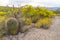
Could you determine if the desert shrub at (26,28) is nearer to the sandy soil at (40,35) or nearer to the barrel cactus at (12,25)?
the sandy soil at (40,35)

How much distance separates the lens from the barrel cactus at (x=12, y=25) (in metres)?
8.56

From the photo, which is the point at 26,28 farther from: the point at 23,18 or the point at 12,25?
the point at 12,25

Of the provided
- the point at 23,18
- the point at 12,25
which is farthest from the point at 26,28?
the point at 12,25

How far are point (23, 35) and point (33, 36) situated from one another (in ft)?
1.59

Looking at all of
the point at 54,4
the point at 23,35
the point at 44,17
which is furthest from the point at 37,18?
the point at 23,35

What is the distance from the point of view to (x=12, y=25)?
28.3 ft

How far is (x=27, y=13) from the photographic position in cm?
983

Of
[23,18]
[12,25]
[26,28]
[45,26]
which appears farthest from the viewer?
[45,26]

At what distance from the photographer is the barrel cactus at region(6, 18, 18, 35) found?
28.1 ft

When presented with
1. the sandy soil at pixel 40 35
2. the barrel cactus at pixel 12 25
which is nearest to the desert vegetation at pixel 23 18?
the barrel cactus at pixel 12 25

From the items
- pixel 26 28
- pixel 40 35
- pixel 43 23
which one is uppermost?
pixel 43 23

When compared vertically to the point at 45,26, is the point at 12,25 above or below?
above

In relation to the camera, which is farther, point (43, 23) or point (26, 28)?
point (43, 23)

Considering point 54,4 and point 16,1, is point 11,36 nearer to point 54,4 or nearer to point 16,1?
point 16,1
